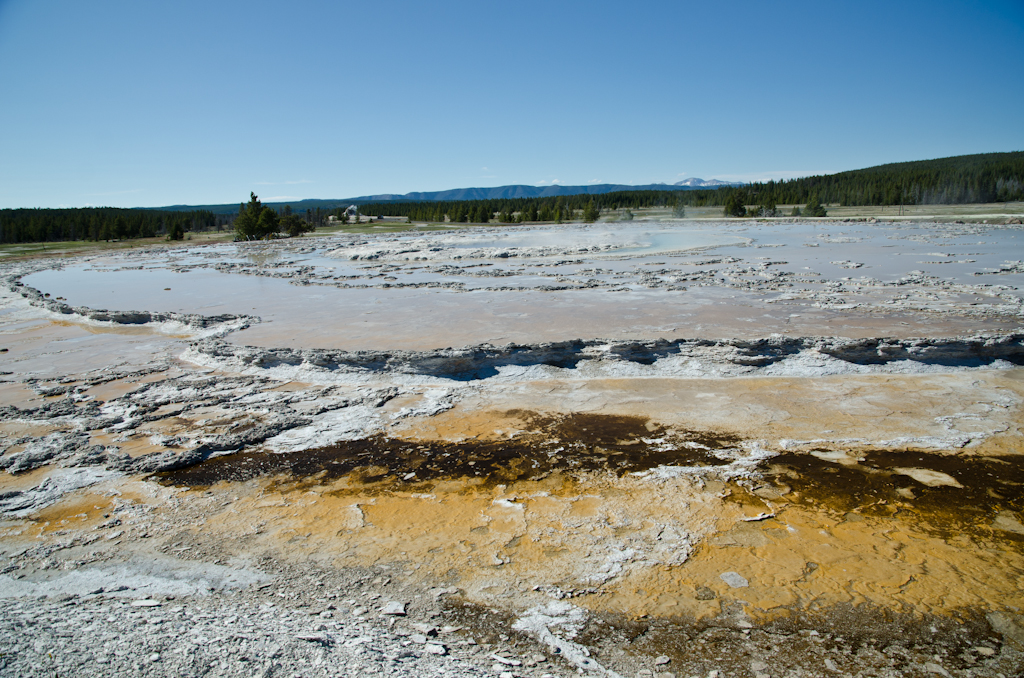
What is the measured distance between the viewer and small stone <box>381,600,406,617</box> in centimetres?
274

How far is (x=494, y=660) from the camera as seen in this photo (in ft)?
7.95

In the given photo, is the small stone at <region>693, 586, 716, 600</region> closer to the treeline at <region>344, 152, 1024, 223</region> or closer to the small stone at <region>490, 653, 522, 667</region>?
the small stone at <region>490, 653, 522, 667</region>

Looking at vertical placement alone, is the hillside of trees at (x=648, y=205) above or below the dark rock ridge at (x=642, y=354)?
above

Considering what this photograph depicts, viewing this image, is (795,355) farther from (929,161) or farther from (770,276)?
(929,161)

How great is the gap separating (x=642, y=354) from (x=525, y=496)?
3.33 m

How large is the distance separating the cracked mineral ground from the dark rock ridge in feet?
0.12

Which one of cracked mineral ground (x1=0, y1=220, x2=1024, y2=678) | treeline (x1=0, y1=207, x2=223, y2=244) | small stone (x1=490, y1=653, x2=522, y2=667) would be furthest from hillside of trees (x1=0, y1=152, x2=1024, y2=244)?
small stone (x1=490, y1=653, x2=522, y2=667)

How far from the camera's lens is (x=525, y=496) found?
3.92 m

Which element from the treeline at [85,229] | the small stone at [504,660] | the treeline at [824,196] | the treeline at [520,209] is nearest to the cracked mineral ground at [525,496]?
the small stone at [504,660]

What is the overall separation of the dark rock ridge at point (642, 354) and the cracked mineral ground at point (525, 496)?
4 cm

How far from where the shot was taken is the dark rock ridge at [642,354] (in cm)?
641

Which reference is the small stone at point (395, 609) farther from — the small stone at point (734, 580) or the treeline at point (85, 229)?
the treeline at point (85, 229)

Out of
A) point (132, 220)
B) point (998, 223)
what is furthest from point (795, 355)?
point (132, 220)

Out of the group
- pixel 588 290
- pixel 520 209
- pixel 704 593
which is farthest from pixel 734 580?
pixel 520 209
